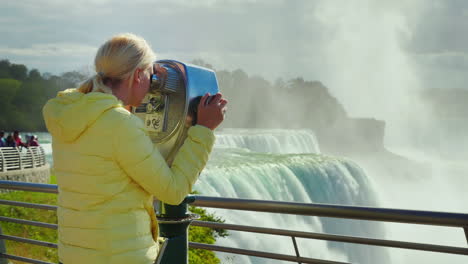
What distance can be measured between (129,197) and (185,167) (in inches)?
6.7

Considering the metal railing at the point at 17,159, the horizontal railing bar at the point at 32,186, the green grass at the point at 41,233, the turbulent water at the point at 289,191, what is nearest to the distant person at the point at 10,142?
the metal railing at the point at 17,159

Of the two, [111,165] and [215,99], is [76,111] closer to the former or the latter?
[111,165]

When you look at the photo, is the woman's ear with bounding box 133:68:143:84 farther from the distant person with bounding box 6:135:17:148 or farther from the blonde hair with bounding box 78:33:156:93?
the distant person with bounding box 6:135:17:148

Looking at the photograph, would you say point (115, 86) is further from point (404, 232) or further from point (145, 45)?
point (404, 232)

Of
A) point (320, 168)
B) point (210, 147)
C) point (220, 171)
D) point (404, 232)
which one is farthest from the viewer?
point (404, 232)

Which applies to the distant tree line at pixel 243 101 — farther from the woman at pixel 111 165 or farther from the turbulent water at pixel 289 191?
the woman at pixel 111 165

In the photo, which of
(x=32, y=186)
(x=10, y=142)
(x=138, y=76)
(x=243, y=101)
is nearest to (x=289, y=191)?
(x=10, y=142)

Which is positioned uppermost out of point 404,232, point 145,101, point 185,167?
point 145,101

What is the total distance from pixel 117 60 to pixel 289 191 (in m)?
16.6

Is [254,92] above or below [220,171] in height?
below

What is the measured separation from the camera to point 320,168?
2045cm

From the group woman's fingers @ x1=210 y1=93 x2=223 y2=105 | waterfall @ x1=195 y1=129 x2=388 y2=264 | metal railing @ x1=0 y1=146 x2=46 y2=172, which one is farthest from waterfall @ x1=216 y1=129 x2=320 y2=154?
woman's fingers @ x1=210 y1=93 x2=223 y2=105

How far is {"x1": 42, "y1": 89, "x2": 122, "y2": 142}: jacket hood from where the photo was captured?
1.40m

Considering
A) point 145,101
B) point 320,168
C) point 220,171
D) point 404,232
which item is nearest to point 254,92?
point 404,232
